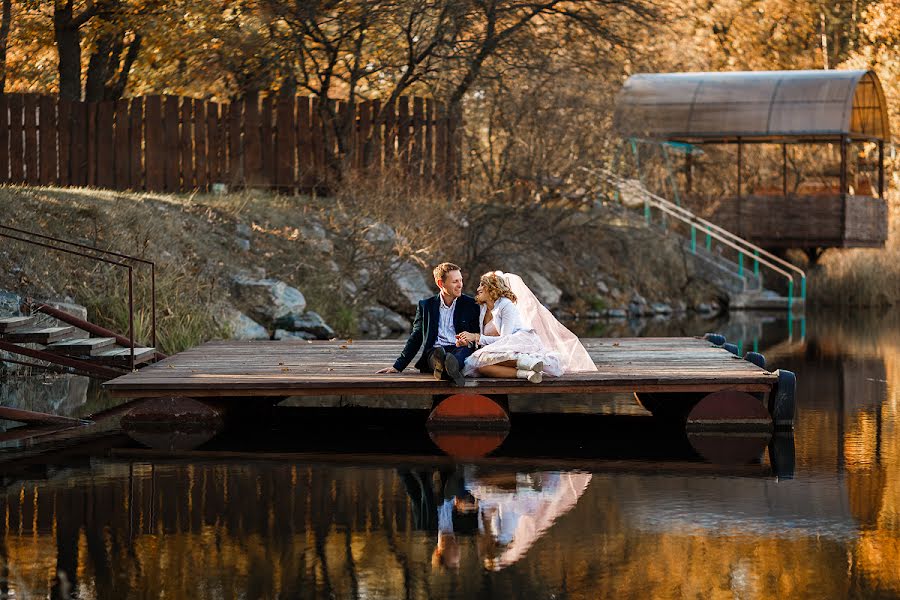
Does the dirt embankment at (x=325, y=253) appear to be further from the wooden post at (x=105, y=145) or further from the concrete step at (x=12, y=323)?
the concrete step at (x=12, y=323)

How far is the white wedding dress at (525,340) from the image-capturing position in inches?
531

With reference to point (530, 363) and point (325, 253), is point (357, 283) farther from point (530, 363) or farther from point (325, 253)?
point (530, 363)

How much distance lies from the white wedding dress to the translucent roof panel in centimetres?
2338

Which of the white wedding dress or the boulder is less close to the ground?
the white wedding dress

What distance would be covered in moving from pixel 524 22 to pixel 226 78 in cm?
648

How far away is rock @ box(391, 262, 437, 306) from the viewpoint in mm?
27438

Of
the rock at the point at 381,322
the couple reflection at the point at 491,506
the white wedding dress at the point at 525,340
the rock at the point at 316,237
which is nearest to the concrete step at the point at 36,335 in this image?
the white wedding dress at the point at 525,340

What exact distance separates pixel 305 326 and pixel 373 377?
9.89 meters

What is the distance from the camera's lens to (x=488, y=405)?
13664mm

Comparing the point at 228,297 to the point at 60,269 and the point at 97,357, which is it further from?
the point at 97,357

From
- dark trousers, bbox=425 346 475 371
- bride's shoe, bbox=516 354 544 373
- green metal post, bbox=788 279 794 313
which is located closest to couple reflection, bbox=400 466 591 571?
bride's shoe, bbox=516 354 544 373

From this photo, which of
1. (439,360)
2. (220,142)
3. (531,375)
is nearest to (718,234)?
(220,142)

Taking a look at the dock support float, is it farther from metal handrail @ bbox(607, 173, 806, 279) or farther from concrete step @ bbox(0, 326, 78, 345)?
metal handrail @ bbox(607, 173, 806, 279)

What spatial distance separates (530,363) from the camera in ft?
43.4
